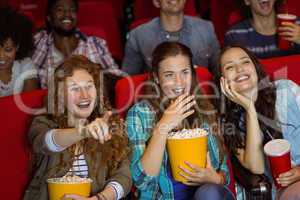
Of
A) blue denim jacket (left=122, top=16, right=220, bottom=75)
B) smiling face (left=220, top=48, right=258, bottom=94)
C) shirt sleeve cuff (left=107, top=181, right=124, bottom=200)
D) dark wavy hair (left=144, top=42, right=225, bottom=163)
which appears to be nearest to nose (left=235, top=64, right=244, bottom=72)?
smiling face (left=220, top=48, right=258, bottom=94)

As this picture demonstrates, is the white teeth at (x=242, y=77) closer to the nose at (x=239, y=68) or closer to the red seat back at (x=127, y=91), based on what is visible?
the nose at (x=239, y=68)

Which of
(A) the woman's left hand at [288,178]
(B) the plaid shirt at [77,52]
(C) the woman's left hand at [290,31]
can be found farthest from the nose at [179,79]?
(B) the plaid shirt at [77,52]

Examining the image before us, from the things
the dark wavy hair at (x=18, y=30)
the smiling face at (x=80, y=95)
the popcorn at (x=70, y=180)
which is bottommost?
the popcorn at (x=70, y=180)

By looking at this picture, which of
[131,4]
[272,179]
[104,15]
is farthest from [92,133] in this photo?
[131,4]

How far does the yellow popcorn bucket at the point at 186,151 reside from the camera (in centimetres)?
156

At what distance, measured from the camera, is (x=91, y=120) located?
171cm

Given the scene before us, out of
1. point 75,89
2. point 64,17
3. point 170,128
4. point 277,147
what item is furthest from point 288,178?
point 64,17

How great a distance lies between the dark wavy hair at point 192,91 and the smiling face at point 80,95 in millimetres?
179

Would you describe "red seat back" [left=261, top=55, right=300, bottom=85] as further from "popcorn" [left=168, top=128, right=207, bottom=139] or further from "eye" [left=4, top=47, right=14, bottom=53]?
"eye" [left=4, top=47, right=14, bottom=53]

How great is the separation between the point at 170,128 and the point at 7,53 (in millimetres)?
717

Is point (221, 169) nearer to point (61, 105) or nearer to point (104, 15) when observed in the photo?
Answer: point (61, 105)

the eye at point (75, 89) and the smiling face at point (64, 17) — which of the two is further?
the smiling face at point (64, 17)

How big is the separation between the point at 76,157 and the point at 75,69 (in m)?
0.21

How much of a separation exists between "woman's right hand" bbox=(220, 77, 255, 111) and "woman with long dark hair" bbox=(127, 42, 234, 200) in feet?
0.24
